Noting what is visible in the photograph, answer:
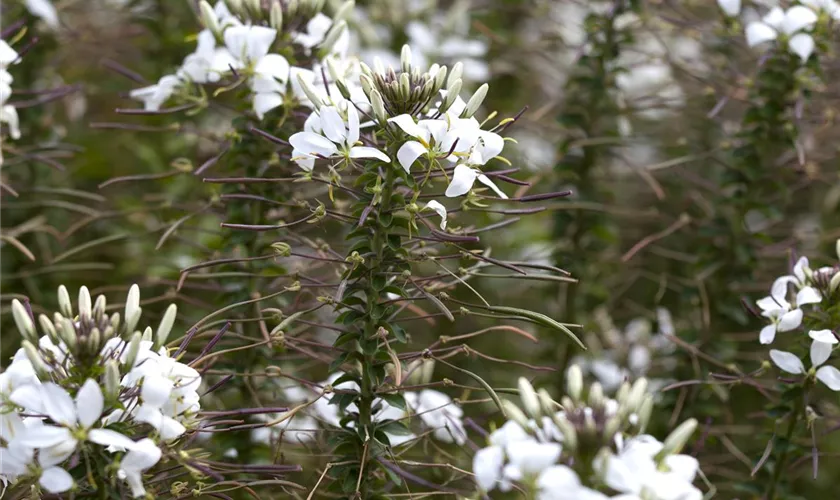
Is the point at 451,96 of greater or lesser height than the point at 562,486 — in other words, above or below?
above

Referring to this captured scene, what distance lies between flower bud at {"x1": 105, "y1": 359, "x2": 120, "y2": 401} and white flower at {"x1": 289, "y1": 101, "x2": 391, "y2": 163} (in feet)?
1.20

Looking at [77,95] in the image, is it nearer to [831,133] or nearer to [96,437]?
[96,437]

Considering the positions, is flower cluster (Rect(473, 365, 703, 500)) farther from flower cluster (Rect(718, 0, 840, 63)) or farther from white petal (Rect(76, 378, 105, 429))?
flower cluster (Rect(718, 0, 840, 63))

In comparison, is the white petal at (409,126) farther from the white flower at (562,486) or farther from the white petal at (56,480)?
the white petal at (56,480)

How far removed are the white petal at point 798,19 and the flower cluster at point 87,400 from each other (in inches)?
47.4

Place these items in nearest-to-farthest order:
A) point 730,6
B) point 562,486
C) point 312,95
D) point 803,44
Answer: point 562,486, point 312,95, point 803,44, point 730,6

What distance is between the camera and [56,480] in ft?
2.99

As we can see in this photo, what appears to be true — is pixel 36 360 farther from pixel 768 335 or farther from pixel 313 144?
pixel 768 335

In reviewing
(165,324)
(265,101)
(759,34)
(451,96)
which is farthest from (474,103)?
(759,34)

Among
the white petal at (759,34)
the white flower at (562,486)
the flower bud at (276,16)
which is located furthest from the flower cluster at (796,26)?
the white flower at (562,486)

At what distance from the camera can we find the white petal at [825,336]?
3.89ft

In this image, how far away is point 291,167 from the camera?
1.52 m

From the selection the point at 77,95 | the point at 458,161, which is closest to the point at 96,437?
the point at 458,161

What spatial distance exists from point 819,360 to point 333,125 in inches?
29.7
